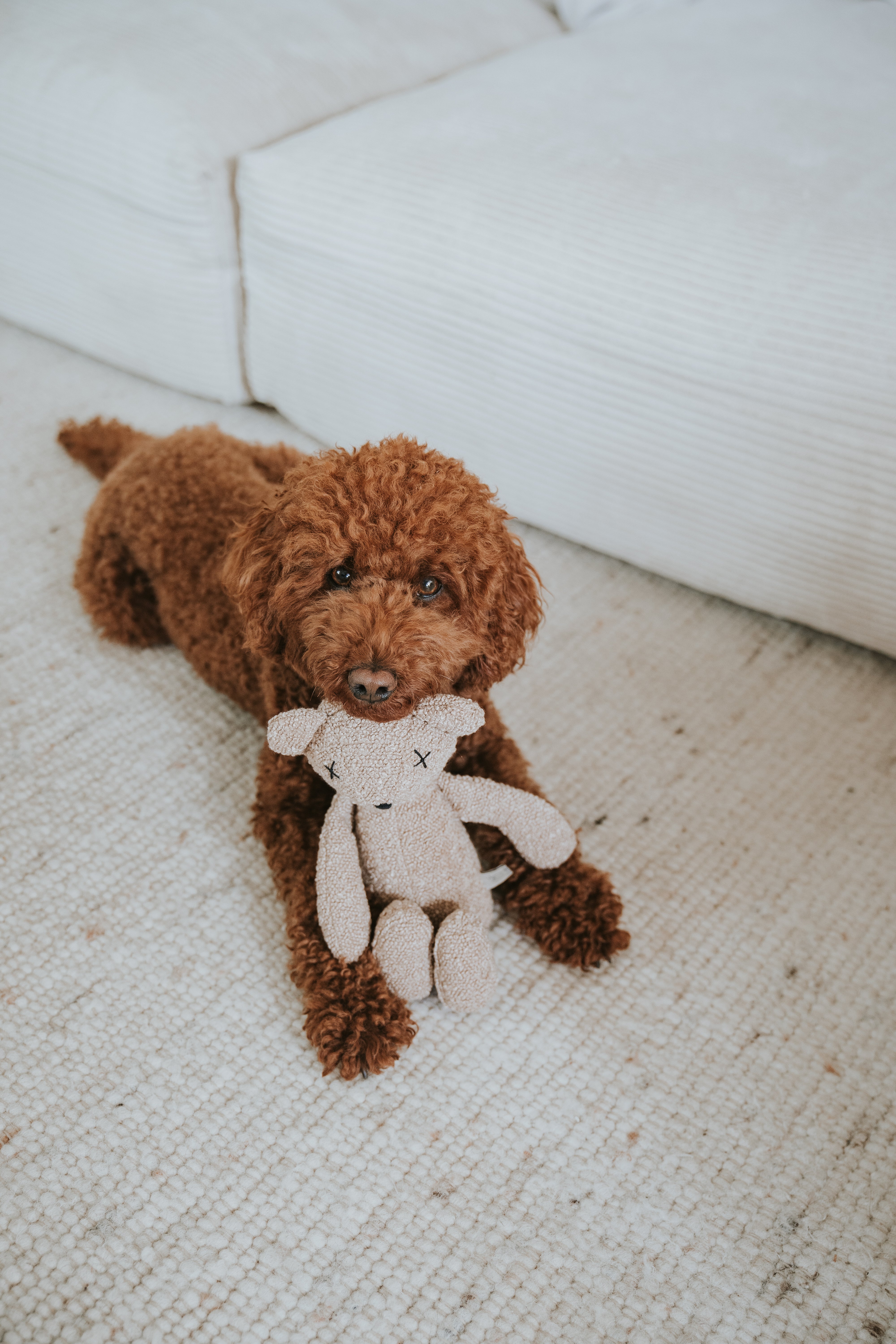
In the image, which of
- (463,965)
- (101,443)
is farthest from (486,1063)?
(101,443)

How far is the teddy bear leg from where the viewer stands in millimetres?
858

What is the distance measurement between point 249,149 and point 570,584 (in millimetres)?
941

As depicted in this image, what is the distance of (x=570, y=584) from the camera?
1.48 m

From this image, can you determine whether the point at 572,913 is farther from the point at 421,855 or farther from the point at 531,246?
the point at 531,246

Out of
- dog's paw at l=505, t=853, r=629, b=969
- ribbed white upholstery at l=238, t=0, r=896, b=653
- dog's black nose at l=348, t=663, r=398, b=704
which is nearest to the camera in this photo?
dog's black nose at l=348, t=663, r=398, b=704

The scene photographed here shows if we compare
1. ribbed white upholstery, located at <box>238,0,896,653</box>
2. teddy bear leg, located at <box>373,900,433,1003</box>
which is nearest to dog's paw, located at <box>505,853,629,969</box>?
teddy bear leg, located at <box>373,900,433,1003</box>

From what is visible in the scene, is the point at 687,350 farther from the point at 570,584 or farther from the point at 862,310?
the point at 570,584

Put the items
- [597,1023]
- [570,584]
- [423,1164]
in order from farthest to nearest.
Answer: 1. [570,584]
2. [597,1023]
3. [423,1164]

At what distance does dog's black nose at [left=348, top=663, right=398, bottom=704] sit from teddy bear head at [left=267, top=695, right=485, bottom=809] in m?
0.05

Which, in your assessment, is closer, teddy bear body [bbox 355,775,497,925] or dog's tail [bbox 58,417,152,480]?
teddy bear body [bbox 355,775,497,925]

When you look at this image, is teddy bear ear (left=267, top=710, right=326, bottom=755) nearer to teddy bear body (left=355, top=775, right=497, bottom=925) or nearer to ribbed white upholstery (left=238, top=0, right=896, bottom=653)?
teddy bear body (left=355, top=775, right=497, bottom=925)

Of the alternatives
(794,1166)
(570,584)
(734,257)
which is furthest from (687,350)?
(794,1166)

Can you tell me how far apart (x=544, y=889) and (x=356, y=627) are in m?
0.39

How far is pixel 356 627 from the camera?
76cm
